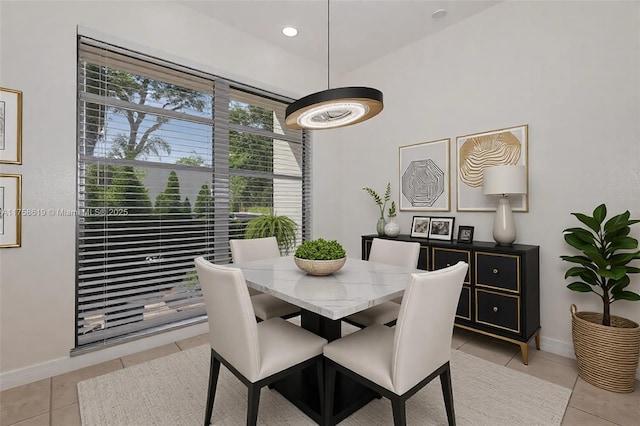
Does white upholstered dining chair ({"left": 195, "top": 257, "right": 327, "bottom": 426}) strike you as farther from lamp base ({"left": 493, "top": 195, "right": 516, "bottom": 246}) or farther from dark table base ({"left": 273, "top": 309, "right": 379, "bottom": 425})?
lamp base ({"left": 493, "top": 195, "right": 516, "bottom": 246})

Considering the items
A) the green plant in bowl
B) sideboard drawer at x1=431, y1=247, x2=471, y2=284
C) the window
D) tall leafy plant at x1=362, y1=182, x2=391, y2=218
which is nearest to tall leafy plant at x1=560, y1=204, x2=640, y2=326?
sideboard drawer at x1=431, y1=247, x2=471, y2=284

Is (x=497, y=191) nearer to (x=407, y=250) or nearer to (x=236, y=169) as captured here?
(x=407, y=250)

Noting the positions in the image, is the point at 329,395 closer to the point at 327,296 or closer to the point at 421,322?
the point at 327,296

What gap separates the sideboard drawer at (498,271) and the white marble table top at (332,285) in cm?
90

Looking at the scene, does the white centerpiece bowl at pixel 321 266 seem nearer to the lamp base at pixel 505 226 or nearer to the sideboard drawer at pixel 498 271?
the sideboard drawer at pixel 498 271

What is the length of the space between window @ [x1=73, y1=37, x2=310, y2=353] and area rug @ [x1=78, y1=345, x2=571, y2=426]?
595 millimetres

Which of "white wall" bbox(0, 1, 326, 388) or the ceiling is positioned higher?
the ceiling

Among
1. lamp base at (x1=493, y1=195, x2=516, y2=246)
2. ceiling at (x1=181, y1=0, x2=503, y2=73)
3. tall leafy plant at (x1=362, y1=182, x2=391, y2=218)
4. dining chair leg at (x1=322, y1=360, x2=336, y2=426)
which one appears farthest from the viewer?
tall leafy plant at (x1=362, y1=182, x2=391, y2=218)

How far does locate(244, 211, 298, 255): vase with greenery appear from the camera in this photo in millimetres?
3475

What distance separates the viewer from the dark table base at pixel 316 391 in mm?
1743

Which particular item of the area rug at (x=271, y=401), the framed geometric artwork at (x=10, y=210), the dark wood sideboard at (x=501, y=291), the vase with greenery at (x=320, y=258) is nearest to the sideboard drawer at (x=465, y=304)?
the dark wood sideboard at (x=501, y=291)

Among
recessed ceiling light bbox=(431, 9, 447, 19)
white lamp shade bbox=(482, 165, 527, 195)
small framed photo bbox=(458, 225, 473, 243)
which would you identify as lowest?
small framed photo bbox=(458, 225, 473, 243)

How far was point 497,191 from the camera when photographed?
2.56 m

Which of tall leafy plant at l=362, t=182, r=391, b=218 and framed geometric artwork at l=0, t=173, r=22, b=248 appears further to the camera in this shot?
tall leafy plant at l=362, t=182, r=391, b=218
